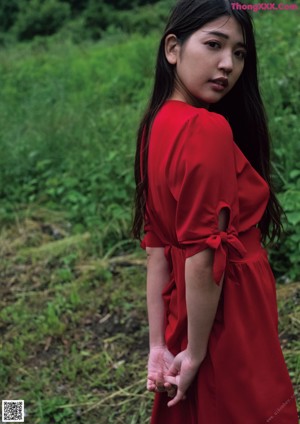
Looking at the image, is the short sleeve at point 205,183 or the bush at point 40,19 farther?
the bush at point 40,19

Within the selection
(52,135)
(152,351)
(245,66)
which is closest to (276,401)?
(152,351)

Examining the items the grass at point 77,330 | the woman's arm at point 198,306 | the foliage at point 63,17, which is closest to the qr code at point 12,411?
the grass at point 77,330

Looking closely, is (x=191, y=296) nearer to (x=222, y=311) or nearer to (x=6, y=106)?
(x=222, y=311)

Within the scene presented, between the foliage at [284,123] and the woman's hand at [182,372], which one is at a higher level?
the foliage at [284,123]

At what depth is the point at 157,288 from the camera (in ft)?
5.51

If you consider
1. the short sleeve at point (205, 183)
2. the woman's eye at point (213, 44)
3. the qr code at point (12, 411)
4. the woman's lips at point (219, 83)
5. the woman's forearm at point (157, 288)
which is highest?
the woman's eye at point (213, 44)

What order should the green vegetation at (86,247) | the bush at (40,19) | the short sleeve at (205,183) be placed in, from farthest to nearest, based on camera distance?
the bush at (40,19) → the green vegetation at (86,247) → the short sleeve at (205,183)

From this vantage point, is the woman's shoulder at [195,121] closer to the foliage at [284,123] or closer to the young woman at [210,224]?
the young woman at [210,224]

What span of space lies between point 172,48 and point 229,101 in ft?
0.70

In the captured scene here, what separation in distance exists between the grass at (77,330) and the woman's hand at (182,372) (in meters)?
1.20

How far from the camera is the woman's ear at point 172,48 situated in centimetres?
152

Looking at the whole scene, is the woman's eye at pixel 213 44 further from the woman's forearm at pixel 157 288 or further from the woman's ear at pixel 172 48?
the woman's forearm at pixel 157 288

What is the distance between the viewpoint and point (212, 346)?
4.90ft

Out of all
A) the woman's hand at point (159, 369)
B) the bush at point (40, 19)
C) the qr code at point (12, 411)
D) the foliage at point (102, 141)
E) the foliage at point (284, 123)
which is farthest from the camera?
the bush at point (40, 19)
